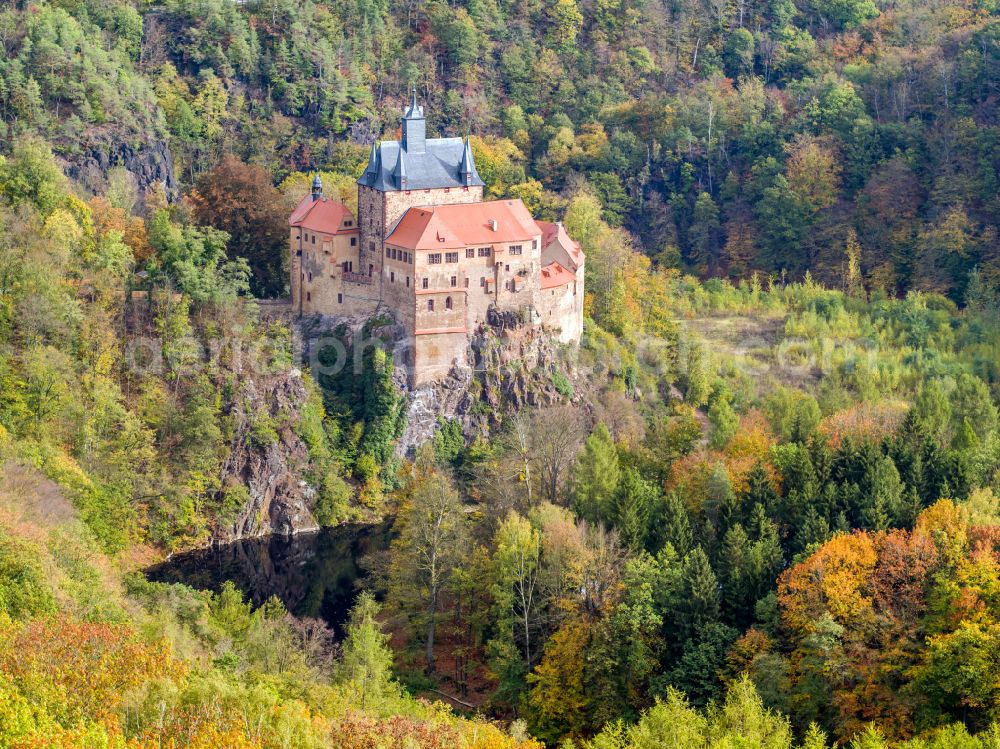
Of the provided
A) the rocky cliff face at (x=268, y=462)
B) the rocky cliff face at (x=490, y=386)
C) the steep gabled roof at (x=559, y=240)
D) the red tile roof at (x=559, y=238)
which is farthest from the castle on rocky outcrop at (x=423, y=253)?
the rocky cliff face at (x=268, y=462)

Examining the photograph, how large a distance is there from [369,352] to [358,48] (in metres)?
41.0

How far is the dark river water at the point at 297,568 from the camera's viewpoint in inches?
3339

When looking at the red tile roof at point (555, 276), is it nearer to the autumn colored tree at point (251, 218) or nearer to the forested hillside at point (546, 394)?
the forested hillside at point (546, 394)

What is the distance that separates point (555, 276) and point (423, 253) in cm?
833

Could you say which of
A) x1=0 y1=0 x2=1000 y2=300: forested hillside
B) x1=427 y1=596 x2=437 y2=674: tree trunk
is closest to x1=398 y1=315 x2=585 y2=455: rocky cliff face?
x1=427 y1=596 x2=437 y2=674: tree trunk

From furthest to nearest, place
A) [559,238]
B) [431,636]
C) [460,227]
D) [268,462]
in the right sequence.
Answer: [559,238]
[460,227]
[268,462]
[431,636]

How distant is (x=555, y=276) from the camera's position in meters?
99.2

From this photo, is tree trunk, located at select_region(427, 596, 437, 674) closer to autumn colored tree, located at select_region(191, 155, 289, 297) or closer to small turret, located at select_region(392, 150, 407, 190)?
small turret, located at select_region(392, 150, 407, 190)

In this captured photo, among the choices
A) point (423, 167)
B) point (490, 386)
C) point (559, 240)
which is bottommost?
point (490, 386)

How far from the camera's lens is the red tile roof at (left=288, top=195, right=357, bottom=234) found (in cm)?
9669

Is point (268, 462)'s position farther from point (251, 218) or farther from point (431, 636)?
point (431, 636)

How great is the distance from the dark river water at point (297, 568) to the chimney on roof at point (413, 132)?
59.5ft

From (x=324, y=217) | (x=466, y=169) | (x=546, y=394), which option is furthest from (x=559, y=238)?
(x=324, y=217)

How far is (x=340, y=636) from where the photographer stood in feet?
266
